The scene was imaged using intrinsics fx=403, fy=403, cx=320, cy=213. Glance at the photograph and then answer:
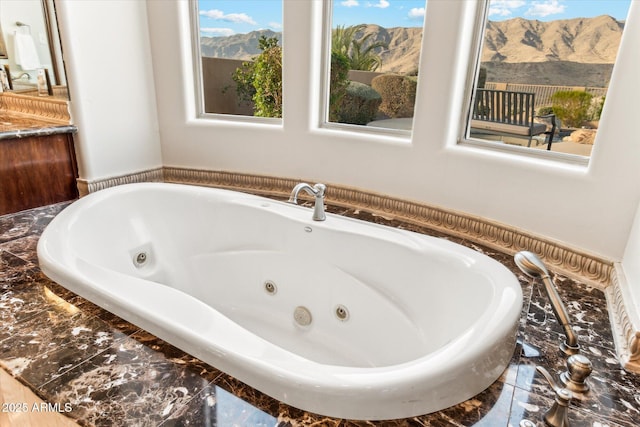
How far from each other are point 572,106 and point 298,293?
149 cm

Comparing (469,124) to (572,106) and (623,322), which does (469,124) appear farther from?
(623,322)

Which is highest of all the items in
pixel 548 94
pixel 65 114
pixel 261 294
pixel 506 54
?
pixel 506 54

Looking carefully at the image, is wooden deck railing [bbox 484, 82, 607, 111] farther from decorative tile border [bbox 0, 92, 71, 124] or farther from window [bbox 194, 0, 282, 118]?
decorative tile border [bbox 0, 92, 71, 124]

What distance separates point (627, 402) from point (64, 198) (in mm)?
2752

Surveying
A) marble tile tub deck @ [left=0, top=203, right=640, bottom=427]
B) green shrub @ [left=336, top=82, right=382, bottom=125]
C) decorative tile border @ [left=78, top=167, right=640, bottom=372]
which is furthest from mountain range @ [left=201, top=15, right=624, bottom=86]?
marble tile tub deck @ [left=0, top=203, right=640, bottom=427]

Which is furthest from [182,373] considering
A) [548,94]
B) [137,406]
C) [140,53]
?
[140,53]

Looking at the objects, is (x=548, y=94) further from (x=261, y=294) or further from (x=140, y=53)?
(x=140, y=53)

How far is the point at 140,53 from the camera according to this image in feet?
8.27

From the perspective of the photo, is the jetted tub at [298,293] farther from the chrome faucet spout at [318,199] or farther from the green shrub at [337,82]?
the green shrub at [337,82]

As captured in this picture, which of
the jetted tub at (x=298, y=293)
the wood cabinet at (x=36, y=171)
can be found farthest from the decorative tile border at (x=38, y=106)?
the jetted tub at (x=298, y=293)

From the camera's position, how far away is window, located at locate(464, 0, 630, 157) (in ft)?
5.27

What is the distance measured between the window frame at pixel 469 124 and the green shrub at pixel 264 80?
3.83 feet

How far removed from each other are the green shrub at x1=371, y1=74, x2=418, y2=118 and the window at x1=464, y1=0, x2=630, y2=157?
0.34 meters

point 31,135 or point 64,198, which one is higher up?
point 31,135
